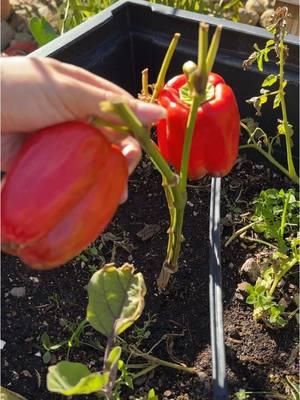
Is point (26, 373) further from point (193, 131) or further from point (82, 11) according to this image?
point (82, 11)

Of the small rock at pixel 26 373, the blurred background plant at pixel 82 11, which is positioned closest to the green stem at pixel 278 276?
the small rock at pixel 26 373

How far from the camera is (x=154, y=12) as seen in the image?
131 centimetres

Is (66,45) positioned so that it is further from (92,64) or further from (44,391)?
(44,391)

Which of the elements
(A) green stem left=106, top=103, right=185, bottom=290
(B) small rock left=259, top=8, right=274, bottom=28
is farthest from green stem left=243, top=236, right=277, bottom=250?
(B) small rock left=259, top=8, right=274, bottom=28

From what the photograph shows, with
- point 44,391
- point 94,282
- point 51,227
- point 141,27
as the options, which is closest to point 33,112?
point 51,227

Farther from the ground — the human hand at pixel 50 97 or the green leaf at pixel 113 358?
the human hand at pixel 50 97

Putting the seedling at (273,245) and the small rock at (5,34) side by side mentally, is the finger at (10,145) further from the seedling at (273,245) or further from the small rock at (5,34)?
the small rock at (5,34)

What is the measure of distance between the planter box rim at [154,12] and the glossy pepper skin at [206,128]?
0.90 ft

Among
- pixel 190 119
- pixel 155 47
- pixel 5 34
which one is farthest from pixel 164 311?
pixel 5 34

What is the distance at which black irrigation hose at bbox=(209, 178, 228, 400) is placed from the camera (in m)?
0.87

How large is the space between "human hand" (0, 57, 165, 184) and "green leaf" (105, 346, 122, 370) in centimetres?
27

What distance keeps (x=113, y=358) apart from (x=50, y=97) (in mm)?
342

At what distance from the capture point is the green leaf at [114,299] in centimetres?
87

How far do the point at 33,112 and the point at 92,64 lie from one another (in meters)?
0.53
